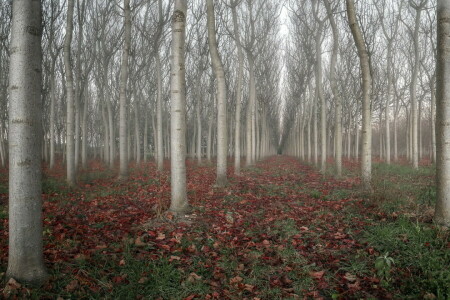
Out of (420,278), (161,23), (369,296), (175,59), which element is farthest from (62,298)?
(161,23)

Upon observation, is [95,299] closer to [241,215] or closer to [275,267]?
[275,267]

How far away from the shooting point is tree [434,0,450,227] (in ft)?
11.8

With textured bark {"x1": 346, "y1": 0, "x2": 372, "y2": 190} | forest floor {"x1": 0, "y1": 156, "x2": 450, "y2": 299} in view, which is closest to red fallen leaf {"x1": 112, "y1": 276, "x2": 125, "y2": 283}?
forest floor {"x1": 0, "y1": 156, "x2": 450, "y2": 299}

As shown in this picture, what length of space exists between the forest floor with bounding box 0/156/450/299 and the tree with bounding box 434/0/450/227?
0.42 meters

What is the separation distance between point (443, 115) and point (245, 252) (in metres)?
3.35

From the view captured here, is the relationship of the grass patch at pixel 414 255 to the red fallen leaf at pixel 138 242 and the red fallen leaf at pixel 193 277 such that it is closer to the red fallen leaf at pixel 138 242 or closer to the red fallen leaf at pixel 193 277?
the red fallen leaf at pixel 193 277

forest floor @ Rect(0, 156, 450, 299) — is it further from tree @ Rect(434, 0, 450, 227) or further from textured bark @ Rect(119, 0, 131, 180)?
textured bark @ Rect(119, 0, 131, 180)

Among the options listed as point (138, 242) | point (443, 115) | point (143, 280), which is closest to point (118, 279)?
point (143, 280)

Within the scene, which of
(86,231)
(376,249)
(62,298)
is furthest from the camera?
(86,231)

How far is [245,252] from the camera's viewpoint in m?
3.49

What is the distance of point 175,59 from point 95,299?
391 centimetres

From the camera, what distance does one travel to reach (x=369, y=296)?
2.51 meters

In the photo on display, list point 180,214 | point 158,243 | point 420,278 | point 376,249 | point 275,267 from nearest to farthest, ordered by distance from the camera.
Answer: point 420,278 → point 275,267 → point 376,249 → point 158,243 → point 180,214

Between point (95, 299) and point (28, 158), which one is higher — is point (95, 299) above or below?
below
